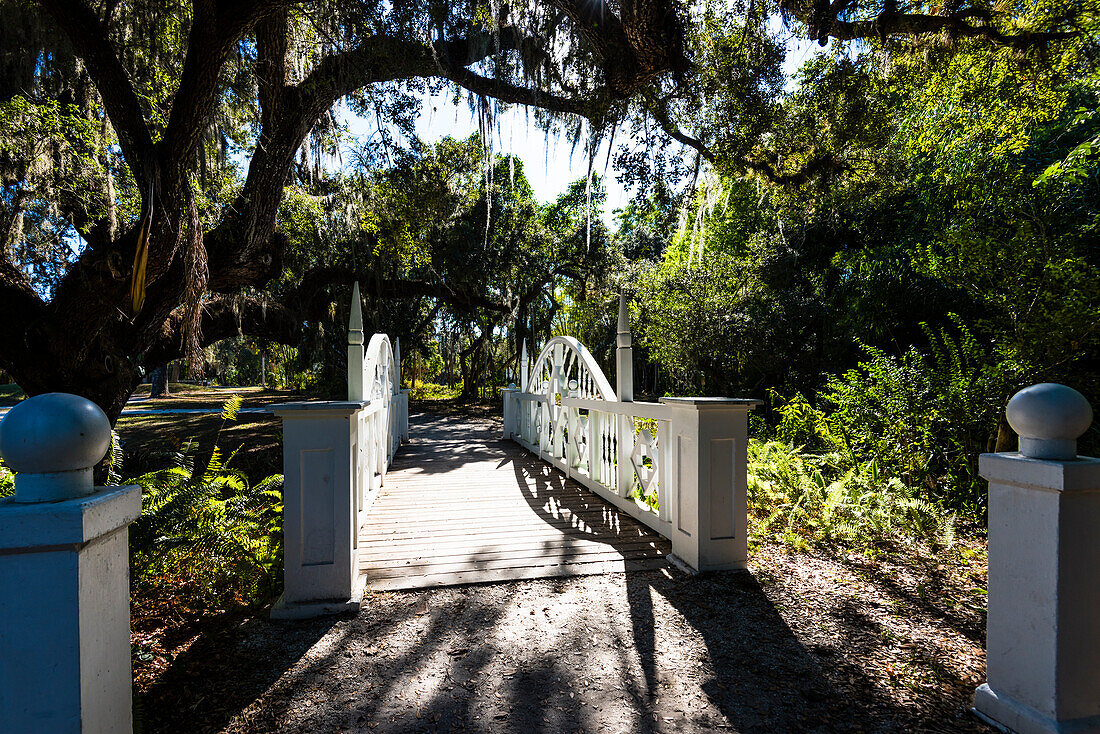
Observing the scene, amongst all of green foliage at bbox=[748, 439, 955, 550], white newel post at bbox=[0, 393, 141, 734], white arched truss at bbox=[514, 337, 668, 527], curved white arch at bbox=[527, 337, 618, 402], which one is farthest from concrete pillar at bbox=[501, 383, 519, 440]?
white newel post at bbox=[0, 393, 141, 734]

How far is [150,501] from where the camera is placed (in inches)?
127

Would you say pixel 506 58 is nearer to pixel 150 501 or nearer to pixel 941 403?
pixel 150 501

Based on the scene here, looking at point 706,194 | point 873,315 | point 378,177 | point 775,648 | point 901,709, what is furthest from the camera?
point 873,315

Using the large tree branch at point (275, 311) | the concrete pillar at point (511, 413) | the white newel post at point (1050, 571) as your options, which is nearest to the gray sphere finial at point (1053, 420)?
the white newel post at point (1050, 571)

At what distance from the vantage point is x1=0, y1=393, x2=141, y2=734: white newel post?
116 cm

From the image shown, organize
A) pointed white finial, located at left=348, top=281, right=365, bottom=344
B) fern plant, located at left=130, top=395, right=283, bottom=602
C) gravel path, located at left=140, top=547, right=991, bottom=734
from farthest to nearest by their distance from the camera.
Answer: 1. pointed white finial, located at left=348, top=281, right=365, bottom=344
2. fern plant, located at left=130, top=395, right=283, bottom=602
3. gravel path, located at left=140, top=547, right=991, bottom=734

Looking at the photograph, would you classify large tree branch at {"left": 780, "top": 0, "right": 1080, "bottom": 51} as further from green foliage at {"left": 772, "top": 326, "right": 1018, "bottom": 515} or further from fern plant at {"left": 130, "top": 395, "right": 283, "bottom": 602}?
fern plant at {"left": 130, "top": 395, "right": 283, "bottom": 602}

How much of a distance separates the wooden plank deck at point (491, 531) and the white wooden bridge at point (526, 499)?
15 mm

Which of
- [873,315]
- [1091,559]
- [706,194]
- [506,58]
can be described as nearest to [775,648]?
[1091,559]

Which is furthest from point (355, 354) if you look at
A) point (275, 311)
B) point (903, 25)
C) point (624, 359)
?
point (275, 311)

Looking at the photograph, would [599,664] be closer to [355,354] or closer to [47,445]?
Answer: [47,445]

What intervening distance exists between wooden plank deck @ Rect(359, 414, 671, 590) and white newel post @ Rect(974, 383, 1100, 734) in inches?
72.6

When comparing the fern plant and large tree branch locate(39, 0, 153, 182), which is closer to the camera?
the fern plant

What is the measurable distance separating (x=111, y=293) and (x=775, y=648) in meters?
5.77
